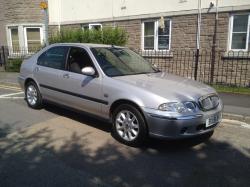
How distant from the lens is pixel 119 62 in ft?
16.8

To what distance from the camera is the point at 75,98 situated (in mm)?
5125

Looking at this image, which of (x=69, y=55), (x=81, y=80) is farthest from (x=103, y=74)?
(x=69, y=55)

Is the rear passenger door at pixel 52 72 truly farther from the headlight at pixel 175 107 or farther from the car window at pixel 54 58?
the headlight at pixel 175 107

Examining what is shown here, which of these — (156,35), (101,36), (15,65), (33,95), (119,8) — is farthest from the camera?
(15,65)

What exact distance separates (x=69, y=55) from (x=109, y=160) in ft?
8.50

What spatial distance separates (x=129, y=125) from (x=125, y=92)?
1.74ft

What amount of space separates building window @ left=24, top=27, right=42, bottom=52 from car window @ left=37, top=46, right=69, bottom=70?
1043cm

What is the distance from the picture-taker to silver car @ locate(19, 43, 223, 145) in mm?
3879

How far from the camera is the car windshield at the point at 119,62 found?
15.8 ft

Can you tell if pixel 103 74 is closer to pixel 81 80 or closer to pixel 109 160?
pixel 81 80

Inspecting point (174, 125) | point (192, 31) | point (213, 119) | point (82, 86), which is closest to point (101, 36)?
point (192, 31)

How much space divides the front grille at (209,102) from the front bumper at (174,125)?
129mm

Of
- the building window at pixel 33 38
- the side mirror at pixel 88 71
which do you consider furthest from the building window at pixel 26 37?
the side mirror at pixel 88 71

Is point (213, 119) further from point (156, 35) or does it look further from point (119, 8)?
point (119, 8)
